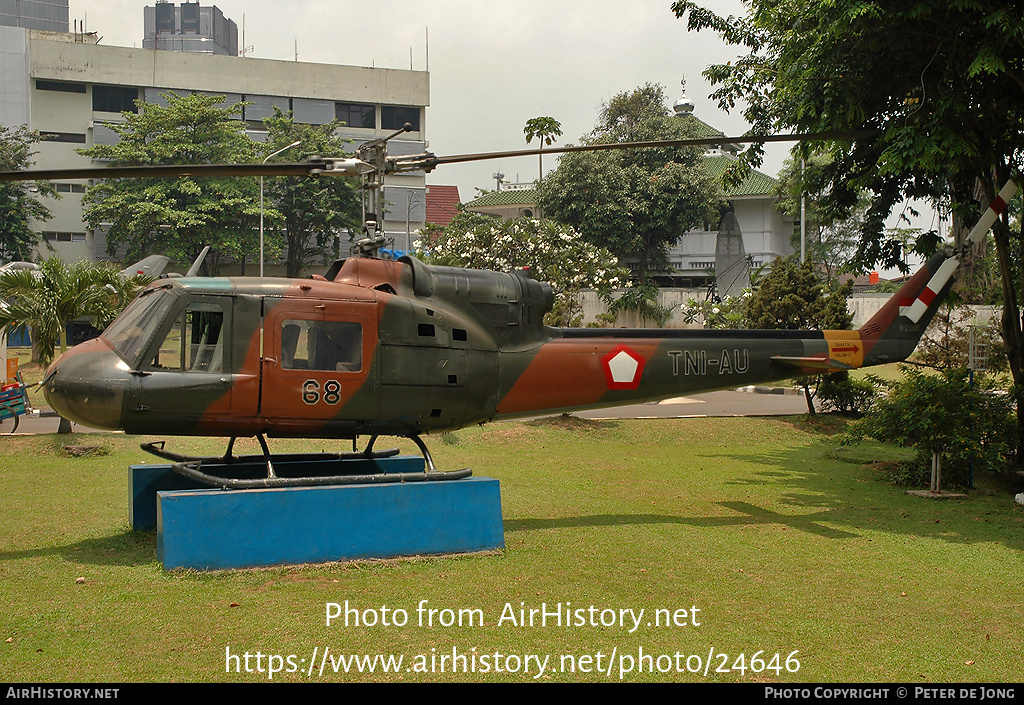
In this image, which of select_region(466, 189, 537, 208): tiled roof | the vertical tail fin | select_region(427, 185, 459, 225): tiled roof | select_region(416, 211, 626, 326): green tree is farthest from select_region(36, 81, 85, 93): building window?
the vertical tail fin

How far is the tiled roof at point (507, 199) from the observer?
61.5 meters

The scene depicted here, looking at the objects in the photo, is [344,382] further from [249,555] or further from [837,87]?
[837,87]

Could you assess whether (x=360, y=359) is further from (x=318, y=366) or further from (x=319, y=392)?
(x=319, y=392)

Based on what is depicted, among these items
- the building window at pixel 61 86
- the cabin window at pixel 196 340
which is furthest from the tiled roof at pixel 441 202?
the cabin window at pixel 196 340

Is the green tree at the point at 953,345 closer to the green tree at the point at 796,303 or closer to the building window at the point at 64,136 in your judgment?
the green tree at the point at 796,303

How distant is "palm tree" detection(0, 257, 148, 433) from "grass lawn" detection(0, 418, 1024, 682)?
3.60 meters

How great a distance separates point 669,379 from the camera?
1095 centimetres

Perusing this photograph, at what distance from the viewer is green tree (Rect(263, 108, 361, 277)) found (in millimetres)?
54031

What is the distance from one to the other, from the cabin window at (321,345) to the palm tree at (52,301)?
9063 millimetres

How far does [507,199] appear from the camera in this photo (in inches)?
2467

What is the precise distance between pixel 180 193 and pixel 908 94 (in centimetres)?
4645

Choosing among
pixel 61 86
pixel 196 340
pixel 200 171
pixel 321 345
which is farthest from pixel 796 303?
pixel 61 86

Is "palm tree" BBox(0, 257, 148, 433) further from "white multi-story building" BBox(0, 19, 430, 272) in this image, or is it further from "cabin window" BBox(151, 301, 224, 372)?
"white multi-story building" BBox(0, 19, 430, 272)
